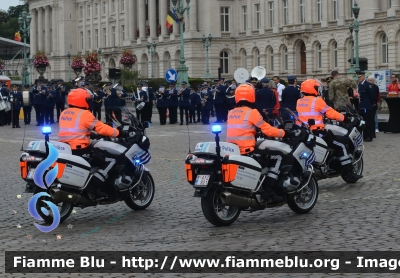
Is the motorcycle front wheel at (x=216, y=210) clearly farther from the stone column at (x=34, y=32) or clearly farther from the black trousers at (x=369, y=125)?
the stone column at (x=34, y=32)

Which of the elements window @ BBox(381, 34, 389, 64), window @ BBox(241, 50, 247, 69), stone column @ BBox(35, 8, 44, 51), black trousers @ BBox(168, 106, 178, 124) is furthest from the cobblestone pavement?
stone column @ BBox(35, 8, 44, 51)

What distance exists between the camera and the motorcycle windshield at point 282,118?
11.8 meters

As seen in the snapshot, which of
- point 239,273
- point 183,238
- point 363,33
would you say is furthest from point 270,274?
point 363,33

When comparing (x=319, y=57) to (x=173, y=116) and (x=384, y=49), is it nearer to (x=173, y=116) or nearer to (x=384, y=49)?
(x=384, y=49)

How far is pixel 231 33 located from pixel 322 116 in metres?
73.6

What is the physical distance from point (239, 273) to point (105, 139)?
4.47m

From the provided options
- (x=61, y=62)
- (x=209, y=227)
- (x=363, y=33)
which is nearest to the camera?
(x=209, y=227)

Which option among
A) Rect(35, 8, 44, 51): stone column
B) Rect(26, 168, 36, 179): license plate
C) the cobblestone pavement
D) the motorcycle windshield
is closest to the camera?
the cobblestone pavement

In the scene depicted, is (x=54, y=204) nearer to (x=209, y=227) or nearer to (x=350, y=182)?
(x=209, y=227)

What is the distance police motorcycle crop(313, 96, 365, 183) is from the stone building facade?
50119 millimetres

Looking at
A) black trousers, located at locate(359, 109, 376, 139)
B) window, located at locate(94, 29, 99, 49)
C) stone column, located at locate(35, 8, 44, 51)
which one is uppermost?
stone column, located at locate(35, 8, 44, 51)

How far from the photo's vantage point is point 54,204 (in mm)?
10516

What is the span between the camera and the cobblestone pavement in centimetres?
951

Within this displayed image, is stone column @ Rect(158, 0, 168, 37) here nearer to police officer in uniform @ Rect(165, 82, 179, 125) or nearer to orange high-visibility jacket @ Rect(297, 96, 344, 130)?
police officer in uniform @ Rect(165, 82, 179, 125)
